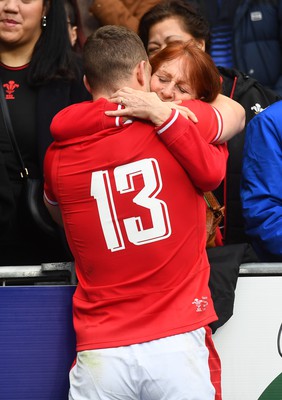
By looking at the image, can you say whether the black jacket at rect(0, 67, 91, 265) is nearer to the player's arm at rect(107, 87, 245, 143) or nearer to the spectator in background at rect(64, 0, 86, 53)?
the spectator in background at rect(64, 0, 86, 53)

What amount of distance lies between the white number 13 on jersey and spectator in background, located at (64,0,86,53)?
6.74 ft

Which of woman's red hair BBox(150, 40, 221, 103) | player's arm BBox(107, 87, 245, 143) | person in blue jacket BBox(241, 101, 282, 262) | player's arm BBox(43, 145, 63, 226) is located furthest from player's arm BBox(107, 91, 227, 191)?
person in blue jacket BBox(241, 101, 282, 262)

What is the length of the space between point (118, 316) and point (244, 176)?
1.06 meters

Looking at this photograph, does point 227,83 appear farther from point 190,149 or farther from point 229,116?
point 190,149

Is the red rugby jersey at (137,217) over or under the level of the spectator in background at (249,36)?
over

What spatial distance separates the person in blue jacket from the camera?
166 inches

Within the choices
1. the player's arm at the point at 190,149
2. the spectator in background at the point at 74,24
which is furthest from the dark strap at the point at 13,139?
the player's arm at the point at 190,149

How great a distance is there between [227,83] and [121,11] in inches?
54.1

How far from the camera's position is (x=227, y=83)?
488 centimetres

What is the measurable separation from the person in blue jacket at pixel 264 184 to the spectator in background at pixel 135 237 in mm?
564

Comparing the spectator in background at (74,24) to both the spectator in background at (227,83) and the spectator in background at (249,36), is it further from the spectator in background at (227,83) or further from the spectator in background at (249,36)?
the spectator in background at (249,36)

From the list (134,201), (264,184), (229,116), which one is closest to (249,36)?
(264,184)

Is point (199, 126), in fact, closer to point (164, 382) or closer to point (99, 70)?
point (99, 70)

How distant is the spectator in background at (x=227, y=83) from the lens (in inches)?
187
